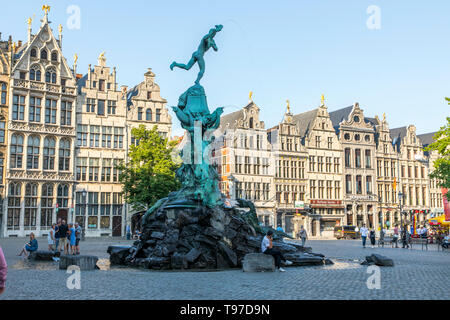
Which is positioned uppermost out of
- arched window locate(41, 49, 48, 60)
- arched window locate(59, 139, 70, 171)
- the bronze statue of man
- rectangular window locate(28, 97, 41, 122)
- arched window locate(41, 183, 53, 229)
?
arched window locate(41, 49, 48, 60)

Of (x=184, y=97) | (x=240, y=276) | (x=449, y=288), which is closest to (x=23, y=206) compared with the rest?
(x=184, y=97)

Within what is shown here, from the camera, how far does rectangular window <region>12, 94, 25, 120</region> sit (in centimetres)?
4662

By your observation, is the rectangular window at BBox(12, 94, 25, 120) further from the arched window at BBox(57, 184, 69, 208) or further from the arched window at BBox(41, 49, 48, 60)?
the arched window at BBox(57, 184, 69, 208)

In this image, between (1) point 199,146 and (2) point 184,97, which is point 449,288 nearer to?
(1) point 199,146

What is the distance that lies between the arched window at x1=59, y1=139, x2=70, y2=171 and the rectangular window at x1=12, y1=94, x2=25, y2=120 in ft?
14.7

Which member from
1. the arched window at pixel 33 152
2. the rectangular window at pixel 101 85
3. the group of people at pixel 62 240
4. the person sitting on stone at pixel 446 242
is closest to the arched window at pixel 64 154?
the arched window at pixel 33 152

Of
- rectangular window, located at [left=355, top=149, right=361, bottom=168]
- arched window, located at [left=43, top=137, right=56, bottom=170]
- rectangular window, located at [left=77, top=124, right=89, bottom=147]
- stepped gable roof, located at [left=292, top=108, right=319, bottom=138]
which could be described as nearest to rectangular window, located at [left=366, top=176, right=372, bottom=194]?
rectangular window, located at [left=355, top=149, right=361, bottom=168]

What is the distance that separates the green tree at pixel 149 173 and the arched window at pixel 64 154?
802 cm

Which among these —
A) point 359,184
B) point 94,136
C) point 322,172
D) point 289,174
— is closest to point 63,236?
point 94,136

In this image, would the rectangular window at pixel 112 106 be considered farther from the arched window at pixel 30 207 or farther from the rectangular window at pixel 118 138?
the arched window at pixel 30 207

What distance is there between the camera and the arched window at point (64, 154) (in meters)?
48.8

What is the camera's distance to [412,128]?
71.4 metres

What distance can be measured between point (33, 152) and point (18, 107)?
4.56 m

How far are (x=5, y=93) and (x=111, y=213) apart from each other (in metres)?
15.7
